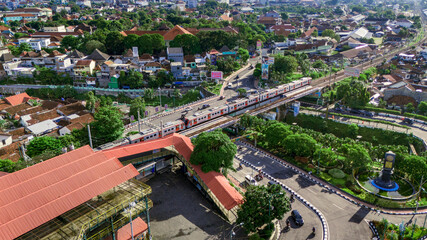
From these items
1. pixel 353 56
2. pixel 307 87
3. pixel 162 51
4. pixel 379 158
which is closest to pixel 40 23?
pixel 162 51

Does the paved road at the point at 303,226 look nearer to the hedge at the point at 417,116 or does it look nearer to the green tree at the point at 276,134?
the green tree at the point at 276,134

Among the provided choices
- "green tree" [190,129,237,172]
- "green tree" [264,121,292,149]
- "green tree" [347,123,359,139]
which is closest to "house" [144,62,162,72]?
"green tree" [264,121,292,149]

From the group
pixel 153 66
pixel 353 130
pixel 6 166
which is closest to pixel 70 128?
pixel 6 166

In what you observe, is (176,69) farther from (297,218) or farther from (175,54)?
(297,218)

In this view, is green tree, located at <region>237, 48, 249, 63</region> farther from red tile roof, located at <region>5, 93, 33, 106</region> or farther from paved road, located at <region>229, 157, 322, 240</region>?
paved road, located at <region>229, 157, 322, 240</region>

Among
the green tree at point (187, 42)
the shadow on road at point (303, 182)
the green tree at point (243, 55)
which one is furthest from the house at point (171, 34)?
the shadow on road at point (303, 182)

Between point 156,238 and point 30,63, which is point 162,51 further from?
point 156,238
